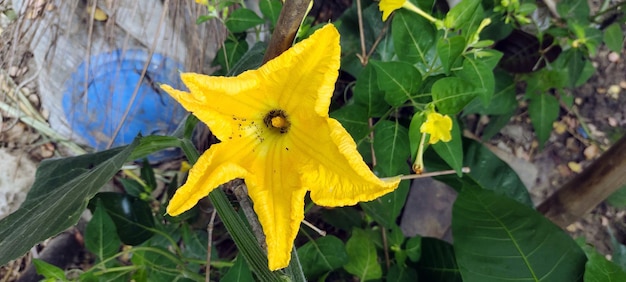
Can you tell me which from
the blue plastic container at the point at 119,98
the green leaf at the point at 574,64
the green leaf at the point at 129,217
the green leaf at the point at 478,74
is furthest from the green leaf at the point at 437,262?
the blue plastic container at the point at 119,98

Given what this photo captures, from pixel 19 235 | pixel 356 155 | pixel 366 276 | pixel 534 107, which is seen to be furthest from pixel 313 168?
pixel 534 107

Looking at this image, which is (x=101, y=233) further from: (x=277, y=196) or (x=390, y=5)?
(x=390, y=5)

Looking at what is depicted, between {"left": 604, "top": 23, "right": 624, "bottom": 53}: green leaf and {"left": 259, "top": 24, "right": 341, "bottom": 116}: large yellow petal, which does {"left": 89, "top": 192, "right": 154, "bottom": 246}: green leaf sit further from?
{"left": 604, "top": 23, "right": 624, "bottom": 53}: green leaf

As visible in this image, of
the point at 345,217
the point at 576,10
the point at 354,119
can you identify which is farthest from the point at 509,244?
the point at 576,10

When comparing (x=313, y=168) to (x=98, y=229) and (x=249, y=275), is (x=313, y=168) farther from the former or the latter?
(x=98, y=229)

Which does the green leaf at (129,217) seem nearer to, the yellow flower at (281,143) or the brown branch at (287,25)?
the yellow flower at (281,143)

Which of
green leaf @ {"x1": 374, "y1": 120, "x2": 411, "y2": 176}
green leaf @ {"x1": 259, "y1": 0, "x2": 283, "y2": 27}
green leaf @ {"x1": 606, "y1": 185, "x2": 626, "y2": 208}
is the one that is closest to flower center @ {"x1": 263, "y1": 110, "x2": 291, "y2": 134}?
green leaf @ {"x1": 374, "y1": 120, "x2": 411, "y2": 176}
